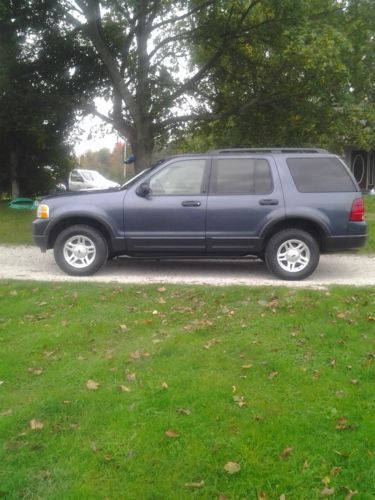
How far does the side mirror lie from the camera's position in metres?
7.91

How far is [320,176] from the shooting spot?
7.94 meters

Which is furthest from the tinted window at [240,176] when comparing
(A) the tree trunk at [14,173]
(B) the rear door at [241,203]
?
(A) the tree trunk at [14,173]

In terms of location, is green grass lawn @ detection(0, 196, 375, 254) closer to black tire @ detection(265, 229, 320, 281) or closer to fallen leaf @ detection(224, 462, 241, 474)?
black tire @ detection(265, 229, 320, 281)

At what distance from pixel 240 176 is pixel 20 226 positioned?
7917 mm

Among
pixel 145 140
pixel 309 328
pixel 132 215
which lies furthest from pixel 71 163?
pixel 309 328

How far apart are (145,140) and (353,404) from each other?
38.4ft

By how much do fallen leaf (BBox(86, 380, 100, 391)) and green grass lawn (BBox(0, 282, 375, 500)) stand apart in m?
0.01

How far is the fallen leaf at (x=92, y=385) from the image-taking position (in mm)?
4531

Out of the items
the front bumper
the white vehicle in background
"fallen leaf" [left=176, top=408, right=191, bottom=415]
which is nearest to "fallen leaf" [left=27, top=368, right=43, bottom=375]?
"fallen leaf" [left=176, top=408, right=191, bottom=415]

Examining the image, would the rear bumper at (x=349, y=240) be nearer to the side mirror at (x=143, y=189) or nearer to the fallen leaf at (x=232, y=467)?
the side mirror at (x=143, y=189)

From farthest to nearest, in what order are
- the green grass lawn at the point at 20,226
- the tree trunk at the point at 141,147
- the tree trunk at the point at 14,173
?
1. the tree trunk at the point at 14,173
2. the tree trunk at the point at 141,147
3. the green grass lawn at the point at 20,226

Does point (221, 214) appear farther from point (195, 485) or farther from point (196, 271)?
point (195, 485)

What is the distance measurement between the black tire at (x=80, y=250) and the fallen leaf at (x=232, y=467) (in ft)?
15.9

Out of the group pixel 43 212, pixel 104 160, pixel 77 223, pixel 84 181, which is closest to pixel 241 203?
pixel 77 223
